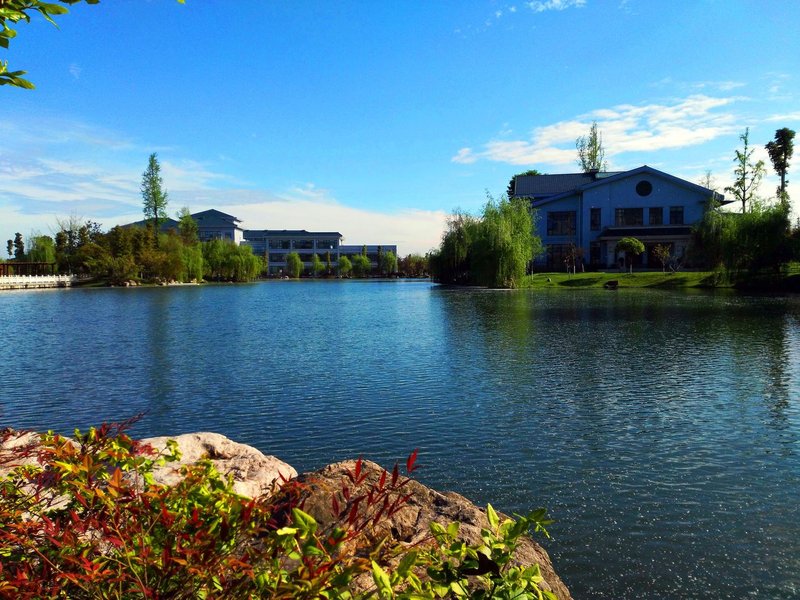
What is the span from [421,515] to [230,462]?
9.53 ft

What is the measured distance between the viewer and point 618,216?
249ft

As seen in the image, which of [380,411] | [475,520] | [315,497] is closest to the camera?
[315,497]

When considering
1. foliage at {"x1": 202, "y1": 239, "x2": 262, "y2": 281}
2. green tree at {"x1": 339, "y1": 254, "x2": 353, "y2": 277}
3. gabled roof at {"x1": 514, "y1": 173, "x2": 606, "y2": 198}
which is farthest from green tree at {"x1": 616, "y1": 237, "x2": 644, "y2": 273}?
green tree at {"x1": 339, "y1": 254, "x2": 353, "y2": 277}

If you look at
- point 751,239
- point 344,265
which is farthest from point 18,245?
point 751,239

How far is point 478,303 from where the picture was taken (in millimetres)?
40438

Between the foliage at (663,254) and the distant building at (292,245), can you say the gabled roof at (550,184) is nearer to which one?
the foliage at (663,254)

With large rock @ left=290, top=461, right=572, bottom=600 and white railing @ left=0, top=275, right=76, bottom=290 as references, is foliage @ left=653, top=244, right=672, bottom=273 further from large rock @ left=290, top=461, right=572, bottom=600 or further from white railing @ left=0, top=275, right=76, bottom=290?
white railing @ left=0, top=275, right=76, bottom=290

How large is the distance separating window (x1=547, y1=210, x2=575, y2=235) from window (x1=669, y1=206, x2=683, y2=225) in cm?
1214

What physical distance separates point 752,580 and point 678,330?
776 inches

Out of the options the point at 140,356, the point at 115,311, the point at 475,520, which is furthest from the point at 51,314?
the point at 475,520

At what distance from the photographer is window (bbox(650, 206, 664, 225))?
244 feet

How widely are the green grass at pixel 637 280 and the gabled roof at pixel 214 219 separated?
102265 millimetres

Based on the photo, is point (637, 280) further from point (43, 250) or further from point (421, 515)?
point (43, 250)

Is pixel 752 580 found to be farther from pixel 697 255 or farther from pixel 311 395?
pixel 697 255
